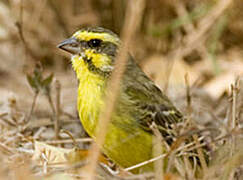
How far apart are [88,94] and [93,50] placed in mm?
360

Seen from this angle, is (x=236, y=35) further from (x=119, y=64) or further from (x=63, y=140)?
(x=119, y=64)

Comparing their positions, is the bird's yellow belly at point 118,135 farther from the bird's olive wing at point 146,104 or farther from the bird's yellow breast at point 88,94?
the bird's olive wing at point 146,104

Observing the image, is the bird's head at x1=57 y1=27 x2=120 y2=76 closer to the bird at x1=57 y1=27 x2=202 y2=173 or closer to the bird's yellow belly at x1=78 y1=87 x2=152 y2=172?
the bird at x1=57 y1=27 x2=202 y2=173

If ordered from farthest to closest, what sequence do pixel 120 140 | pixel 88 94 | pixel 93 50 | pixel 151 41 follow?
1. pixel 151 41
2. pixel 93 50
3. pixel 88 94
4. pixel 120 140

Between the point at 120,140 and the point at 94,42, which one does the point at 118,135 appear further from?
the point at 94,42

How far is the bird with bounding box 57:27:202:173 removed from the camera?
369 cm

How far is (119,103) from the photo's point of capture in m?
3.84

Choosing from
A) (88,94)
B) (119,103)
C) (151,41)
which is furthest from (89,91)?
(151,41)

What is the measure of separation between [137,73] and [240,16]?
327 cm

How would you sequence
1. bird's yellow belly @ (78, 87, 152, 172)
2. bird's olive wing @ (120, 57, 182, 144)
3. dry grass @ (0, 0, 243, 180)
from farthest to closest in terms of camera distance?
1. dry grass @ (0, 0, 243, 180)
2. bird's olive wing @ (120, 57, 182, 144)
3. bird's yellow belly @ (78, 87, 152, 172)

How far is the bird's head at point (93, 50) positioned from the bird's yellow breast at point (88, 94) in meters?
0.02

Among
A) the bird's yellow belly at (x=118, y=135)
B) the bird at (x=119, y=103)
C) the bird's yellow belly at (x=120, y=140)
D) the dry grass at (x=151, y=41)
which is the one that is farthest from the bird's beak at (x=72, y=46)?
A: the dry grass at (x=151, y=41)

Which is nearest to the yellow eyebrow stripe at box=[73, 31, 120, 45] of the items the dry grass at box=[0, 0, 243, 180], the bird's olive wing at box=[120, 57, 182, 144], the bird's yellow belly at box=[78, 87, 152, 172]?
the bird's olive wing at box=[120, 57, 182, 144]

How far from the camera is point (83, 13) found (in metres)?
7.12
